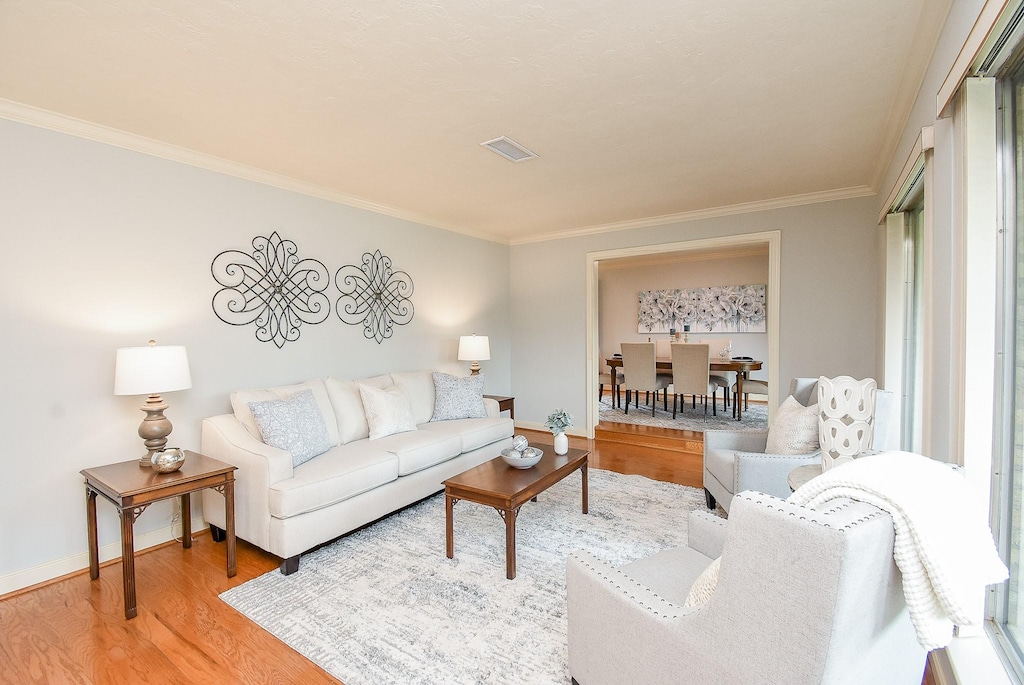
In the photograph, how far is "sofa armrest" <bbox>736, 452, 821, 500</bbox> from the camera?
8.54 ft

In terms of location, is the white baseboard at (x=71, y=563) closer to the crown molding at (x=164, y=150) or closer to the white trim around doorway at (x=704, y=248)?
the crown molding at (x=164, y=150)

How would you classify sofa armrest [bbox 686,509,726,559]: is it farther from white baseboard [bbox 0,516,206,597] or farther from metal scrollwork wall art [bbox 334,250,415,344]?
metal scrollwork wall art [bbox 334,250,415,344]

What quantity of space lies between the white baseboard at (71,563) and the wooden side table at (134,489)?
0.14 m

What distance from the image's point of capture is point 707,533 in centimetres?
174

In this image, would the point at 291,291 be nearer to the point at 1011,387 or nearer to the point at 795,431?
the point at 795,431

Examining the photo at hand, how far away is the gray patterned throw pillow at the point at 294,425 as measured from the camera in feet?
9.11

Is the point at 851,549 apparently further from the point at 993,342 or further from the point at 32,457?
the point at 32,457

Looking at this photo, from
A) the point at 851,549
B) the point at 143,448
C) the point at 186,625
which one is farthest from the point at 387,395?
the point at 851,549

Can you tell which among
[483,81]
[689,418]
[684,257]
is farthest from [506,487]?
[684,257]

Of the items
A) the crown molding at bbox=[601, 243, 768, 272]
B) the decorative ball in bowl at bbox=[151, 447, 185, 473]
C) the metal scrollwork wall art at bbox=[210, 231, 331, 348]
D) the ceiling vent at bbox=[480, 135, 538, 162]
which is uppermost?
the crown molding at bbox=[601, 243, 768, 272]

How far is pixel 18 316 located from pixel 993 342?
13.8 feet

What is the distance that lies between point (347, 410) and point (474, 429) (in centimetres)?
103

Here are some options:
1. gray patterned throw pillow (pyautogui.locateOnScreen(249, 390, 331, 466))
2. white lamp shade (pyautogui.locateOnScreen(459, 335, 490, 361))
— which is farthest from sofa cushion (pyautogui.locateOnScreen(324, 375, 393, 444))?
white lamp shade (pyautogui.locateOnScreen(459, 335, 490, 361))

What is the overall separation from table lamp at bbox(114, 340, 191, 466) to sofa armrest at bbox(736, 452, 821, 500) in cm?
317
